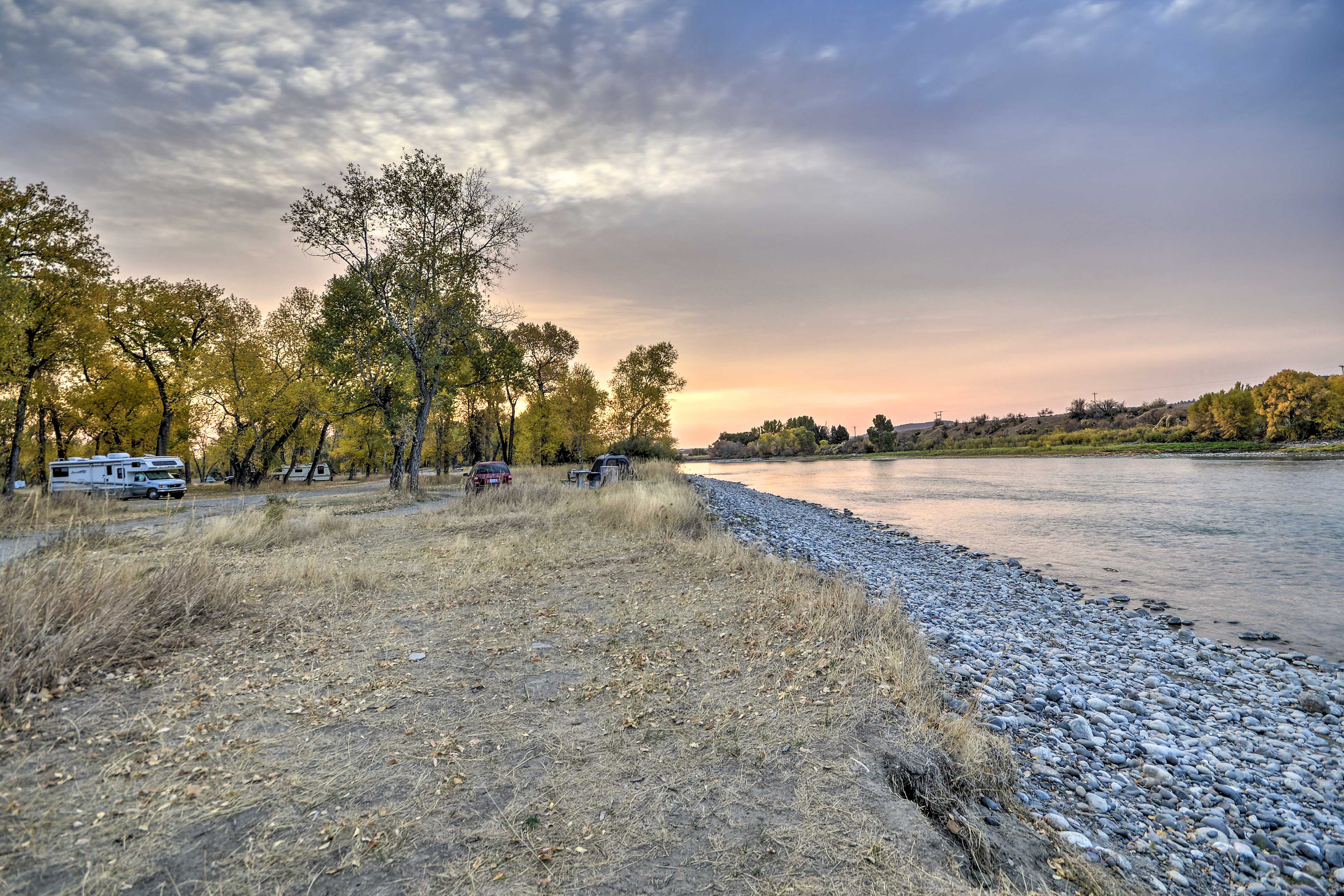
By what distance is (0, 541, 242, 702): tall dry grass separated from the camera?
5090mm

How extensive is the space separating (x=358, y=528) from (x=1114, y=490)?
136 ft

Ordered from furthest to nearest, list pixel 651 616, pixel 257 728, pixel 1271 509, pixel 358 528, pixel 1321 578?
pixel 1271 509 → pixel 358 528 → pixel 1321 578 → pixel 651 616 → pixel 257 728

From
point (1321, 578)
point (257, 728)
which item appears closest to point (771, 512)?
point (1321, 578)

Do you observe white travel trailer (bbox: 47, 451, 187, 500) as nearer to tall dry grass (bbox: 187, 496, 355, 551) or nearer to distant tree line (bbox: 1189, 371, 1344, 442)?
tall dry grass (bbox: 187, 496, 355, 551)

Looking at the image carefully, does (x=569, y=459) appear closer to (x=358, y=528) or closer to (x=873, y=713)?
(x=358, y=528)

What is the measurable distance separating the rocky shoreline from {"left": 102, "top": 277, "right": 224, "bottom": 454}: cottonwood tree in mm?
42628

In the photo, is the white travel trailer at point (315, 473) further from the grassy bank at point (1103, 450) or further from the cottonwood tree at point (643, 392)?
the grassy bank at point (1103, 450)

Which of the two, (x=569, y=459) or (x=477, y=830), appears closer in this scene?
(x=477, y=830)

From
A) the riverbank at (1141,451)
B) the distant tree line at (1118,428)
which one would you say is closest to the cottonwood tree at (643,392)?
the riverbank at (1141,451)

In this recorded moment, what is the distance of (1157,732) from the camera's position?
5.92m

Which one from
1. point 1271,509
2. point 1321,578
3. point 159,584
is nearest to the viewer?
point 159,584

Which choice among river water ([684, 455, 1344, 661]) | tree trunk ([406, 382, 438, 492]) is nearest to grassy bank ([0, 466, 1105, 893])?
river water ([684, 455, 1344, 661])

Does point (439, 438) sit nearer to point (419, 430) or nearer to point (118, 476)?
point (118, 476)

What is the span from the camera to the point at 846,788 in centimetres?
387
